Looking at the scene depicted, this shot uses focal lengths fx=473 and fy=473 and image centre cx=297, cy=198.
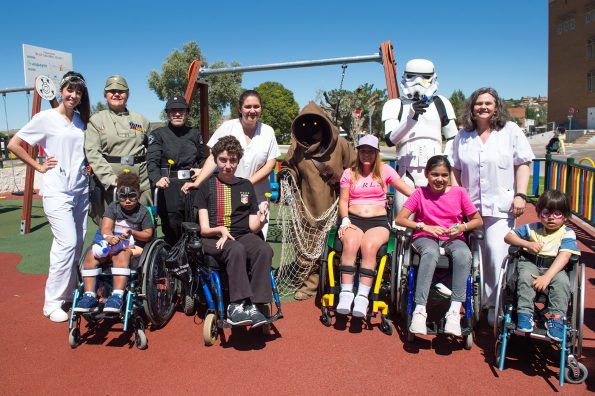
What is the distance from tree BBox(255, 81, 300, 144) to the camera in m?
48.4

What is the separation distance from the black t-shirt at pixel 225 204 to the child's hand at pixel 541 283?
83.8 inches

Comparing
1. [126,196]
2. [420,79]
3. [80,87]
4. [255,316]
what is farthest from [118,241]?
[420,79]

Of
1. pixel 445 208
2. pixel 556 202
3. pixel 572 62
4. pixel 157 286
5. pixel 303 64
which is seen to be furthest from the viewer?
pixel 572 62

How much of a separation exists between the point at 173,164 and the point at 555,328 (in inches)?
129

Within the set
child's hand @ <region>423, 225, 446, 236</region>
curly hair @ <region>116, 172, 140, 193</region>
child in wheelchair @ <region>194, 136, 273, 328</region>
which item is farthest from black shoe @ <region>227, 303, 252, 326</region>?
child's hand @ <region>423, 225, 446, 236</region>

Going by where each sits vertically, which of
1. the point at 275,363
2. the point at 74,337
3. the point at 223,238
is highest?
the point at 223,238

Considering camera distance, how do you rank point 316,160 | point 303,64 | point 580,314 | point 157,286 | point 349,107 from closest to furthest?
point 580,314, point 157,286, point 316,160, point 303,64, point 349,107

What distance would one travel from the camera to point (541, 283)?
3.08 meters

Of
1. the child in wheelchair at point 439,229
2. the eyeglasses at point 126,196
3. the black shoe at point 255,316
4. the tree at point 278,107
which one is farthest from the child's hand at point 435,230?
the tree at point 278,107

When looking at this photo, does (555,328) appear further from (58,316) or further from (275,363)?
(58,316)

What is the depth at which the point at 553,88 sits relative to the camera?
1906 inches

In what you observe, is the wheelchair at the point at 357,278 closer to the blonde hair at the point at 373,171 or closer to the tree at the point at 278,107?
the blonde hair at the point at 373,171

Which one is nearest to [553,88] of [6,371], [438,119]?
[438,119]

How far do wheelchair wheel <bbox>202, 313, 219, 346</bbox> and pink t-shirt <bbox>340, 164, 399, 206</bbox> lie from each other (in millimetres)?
1582
